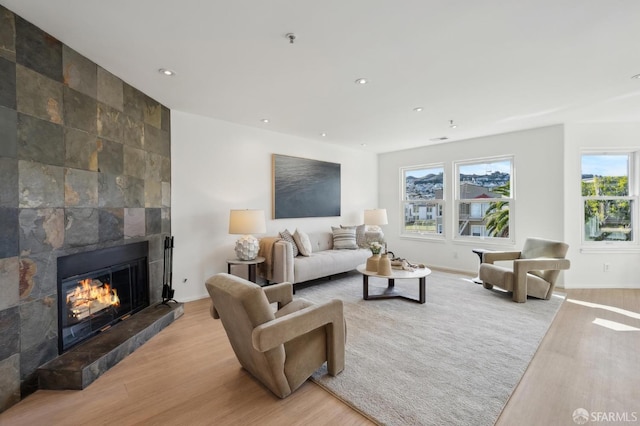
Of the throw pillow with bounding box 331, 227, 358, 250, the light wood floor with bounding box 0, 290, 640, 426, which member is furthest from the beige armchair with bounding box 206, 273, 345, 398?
the throw pillow with bounding box 331, 227, 358, 250

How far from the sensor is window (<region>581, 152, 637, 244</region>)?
15.1 ft

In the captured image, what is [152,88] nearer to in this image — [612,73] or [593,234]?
[612,73]

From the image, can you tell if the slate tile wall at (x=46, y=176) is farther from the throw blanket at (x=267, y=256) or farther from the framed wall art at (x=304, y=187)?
the framed wall art at (x=304, y=187)

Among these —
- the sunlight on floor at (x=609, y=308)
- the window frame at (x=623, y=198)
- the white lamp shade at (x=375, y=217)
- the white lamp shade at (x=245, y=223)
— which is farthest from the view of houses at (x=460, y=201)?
the white lamp shade at (x=245, y=223)

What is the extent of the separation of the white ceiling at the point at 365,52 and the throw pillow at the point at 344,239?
7.41 ft

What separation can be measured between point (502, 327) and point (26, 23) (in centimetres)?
469

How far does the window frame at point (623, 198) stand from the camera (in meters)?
4.53

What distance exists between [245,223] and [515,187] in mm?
4472

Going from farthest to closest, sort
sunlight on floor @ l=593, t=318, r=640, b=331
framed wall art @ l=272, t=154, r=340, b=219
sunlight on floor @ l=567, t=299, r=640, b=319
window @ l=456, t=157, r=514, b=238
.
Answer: window @ l=456, t=157, r=514, b=238, framed wall art @ l=272, t=154, r=340, b=219, sunlight on floor @ l=567, t=299, r=640, b=319, sunlight on floor @ l=593, t=318, r=640, b=331

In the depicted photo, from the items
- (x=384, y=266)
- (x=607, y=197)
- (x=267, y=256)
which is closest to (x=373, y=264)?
(x=384, y=266)

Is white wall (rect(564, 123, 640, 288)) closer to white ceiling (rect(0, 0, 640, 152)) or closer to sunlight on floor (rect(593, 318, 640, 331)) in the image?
white ceiling (rect(0, 0, 640, 152))

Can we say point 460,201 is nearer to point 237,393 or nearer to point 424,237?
point 424,237

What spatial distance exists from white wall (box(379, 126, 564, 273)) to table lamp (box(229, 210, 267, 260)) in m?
3.71

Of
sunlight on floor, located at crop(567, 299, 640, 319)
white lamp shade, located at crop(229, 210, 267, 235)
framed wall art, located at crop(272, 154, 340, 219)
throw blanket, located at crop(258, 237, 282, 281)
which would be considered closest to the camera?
sunlight on floor, located at crop(567, 299, 640, 319)
